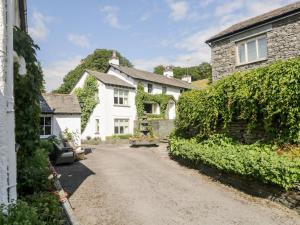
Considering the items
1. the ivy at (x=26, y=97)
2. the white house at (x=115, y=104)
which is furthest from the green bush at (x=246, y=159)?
the white house at (x=115, y=104)

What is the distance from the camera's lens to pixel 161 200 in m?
10.2

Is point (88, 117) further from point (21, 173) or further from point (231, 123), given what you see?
point (21, 173)

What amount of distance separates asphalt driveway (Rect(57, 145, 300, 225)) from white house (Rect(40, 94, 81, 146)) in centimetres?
814

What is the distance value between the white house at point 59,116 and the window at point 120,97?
30.7 ft

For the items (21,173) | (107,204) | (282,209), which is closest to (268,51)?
(282,209)

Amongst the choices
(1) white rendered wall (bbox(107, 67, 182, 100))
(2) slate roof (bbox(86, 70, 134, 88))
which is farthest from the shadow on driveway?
(1) white rendered wall (bbox(107, 67, 182, 100))

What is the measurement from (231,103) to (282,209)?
6029 millimetres

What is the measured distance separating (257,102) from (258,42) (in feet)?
22.7

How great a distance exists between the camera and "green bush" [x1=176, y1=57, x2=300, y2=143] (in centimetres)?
1081

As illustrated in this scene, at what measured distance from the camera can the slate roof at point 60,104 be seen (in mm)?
23234

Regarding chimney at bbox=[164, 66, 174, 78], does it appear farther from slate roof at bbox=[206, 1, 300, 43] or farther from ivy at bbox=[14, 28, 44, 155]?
ivy at bbox=[14, 28, 44, 155]

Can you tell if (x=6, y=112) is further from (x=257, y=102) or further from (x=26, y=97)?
(x=257, y=102)

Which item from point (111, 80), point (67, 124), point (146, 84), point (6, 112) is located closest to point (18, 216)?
point (6, 112)

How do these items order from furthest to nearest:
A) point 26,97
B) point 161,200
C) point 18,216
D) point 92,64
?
point 92,64, point 161,200, point 26,97, point 18,216
